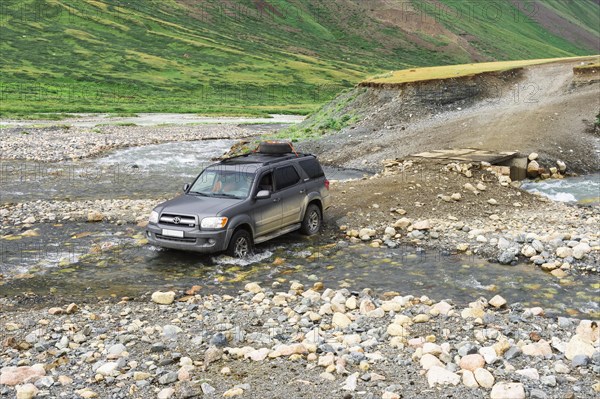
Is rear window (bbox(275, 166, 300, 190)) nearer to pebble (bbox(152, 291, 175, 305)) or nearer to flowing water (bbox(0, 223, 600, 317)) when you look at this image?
flowing water (bbox(0, 223, 600, 317))

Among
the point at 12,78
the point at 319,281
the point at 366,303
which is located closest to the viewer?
the point at 366,303

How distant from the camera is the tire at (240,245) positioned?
50.1 feet

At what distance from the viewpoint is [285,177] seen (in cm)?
1725

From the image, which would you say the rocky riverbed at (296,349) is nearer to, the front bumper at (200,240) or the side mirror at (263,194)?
the front bumper at (200,240)

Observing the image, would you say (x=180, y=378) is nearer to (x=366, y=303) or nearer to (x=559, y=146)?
(x=366, y=303)

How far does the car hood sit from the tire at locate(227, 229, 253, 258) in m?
0.75

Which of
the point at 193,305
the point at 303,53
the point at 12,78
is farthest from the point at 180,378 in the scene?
the point at 303,53

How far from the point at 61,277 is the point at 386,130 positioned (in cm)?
2651

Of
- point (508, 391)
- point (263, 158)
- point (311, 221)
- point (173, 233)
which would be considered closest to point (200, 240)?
A: point (173, 233)

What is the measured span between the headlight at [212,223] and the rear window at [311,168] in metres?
3.85

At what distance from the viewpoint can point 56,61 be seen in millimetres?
132250

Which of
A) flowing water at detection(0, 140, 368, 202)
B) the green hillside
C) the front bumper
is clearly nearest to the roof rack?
the front bumper

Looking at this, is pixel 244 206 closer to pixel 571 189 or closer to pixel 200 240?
pixel 200 240

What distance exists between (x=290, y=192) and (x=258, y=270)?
9.87 ft
